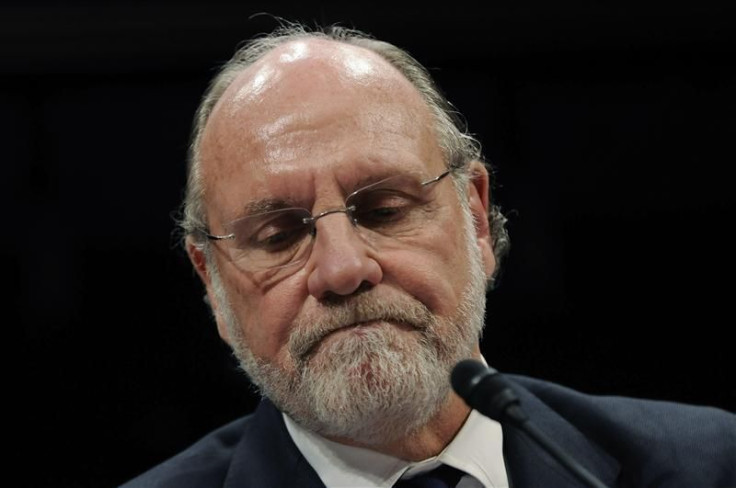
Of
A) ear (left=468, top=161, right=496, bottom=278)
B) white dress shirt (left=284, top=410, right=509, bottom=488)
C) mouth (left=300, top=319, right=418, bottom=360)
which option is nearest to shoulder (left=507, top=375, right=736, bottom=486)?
white dress shirt (left=284, top=410, right=509, bottom=488)

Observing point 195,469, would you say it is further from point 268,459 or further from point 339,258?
point 339,258

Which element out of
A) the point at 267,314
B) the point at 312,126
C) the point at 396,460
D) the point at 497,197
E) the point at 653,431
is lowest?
the point at 653,431

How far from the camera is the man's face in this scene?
169 cm

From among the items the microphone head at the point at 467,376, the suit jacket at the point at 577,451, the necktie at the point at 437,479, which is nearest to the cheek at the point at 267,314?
the suit jacket at the point at 577,451

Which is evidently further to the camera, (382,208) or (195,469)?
(195,469)

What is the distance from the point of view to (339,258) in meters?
1.69

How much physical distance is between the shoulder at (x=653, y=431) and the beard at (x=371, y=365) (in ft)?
0.92

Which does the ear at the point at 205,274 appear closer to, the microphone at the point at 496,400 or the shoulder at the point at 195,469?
the shoulder at the point at 195,469

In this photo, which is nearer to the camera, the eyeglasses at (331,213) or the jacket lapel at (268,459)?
the eyeglasses at (331,213)

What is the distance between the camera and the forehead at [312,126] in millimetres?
1799

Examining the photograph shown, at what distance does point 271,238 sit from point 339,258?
0.66 ft

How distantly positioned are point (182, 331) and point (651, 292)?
1.38 metres

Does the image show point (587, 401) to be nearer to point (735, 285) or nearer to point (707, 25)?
point (735, 285)

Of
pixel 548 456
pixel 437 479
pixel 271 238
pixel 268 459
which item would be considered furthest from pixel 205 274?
pixel 548 456
